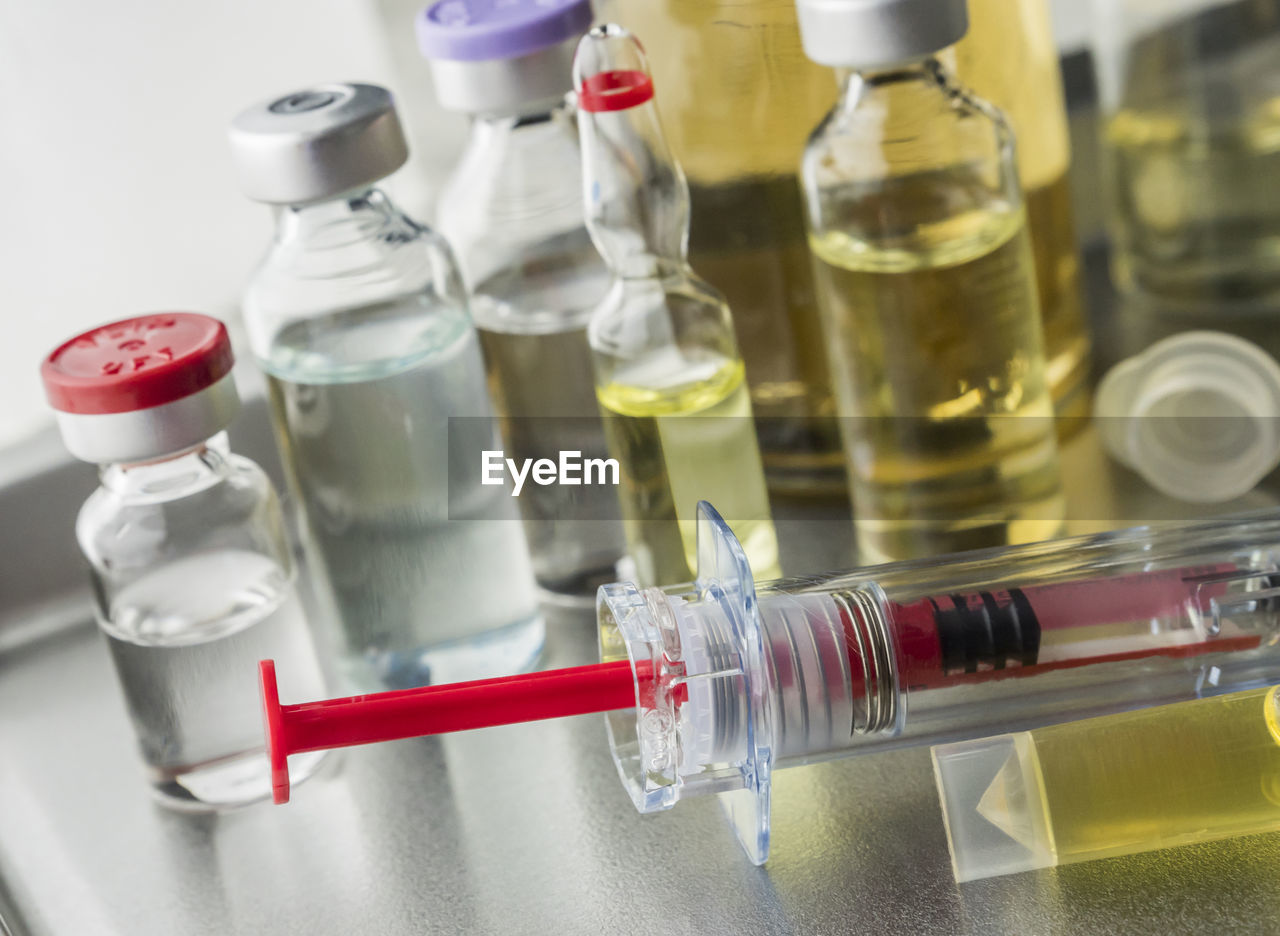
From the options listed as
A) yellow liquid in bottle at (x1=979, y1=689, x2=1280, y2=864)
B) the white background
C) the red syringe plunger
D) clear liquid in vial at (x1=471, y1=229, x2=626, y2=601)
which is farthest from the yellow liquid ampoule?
the white background

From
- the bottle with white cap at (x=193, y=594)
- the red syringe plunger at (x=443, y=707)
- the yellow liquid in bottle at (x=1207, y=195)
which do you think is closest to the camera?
the red syringe plunger at (x=443, y=707)

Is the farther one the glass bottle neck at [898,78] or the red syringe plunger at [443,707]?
the glass bottle neck at [898,78]

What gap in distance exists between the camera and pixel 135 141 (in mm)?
721

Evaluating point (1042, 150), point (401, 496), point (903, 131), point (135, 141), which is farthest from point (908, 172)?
point (135, 141)

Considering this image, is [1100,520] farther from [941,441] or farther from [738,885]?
[738,885]

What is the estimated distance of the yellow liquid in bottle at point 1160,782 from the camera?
1.38ft

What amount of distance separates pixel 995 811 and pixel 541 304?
0.91 ft

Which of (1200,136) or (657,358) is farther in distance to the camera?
(1200,136)

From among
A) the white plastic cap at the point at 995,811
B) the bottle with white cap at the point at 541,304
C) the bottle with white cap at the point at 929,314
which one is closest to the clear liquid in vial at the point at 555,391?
the bottle with white cap at the point at 541,304

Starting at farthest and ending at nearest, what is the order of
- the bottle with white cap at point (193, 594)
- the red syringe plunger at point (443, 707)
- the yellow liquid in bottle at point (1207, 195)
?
1. the yellow liquid in bottle at point (1207, 195)
2. the bottle with white cap at point (193, 594)
3. the red syringe plunger at point (443, 707)

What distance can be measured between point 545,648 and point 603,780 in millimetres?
80

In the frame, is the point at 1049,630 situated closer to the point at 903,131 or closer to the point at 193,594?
the point at 903,131

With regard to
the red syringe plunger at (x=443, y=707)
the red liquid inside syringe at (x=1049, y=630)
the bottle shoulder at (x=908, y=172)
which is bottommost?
the red liquid inside syringe at (x=1049, y=630)

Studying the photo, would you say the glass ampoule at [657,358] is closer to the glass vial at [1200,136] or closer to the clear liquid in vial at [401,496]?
the clear liquid in vial at [401,496]
